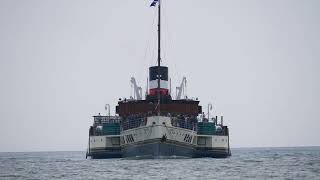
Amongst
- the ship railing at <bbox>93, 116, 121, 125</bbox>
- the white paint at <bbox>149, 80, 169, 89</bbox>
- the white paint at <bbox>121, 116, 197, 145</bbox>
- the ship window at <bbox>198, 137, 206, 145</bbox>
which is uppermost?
the white paint at <bbox>149, 80, 169, 89</bbox>

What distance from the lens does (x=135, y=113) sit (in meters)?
104

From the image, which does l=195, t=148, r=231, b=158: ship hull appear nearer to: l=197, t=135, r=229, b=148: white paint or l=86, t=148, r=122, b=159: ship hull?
l=197, t=135, r=229, b=148: white paint

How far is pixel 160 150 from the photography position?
294 feet

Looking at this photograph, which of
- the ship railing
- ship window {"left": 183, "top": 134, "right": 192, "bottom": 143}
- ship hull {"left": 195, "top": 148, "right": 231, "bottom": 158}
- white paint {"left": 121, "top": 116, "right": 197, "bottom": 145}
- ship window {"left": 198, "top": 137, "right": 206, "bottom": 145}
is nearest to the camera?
white paint {"left": 121, "top": 116, "right": 197, "bottom": 145}

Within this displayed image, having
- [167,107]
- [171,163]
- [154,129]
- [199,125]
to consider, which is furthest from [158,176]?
[199,125]

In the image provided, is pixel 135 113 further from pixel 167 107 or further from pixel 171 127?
pixel 171 127

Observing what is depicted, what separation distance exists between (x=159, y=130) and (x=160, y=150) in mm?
3165

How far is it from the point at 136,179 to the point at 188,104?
46814mm

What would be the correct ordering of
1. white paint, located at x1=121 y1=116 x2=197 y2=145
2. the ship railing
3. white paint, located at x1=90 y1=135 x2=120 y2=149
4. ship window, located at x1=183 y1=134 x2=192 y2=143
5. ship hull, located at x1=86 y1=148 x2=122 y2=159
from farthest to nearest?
the ship railing
white paint, located at x1=90 y1=135 x2=120 y2=149
ship hull, located at x1=86 y1=148 x2=122 y2=159
ship window, located at x1=183 y1=134 x2=192 y2=143
white paint, located at x1=121 y1=116 x2=197 y2=145

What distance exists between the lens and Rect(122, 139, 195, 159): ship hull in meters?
89.5

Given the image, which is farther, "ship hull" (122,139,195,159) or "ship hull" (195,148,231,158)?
"ship hull" (195,148,231,158)

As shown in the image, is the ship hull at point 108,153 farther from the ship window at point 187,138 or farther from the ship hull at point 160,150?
the ship window at point 187,138

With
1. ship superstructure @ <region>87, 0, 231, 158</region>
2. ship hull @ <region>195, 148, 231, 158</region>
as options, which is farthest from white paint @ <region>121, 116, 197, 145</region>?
ship hull @ <region>195, 148, 231, 158</region>

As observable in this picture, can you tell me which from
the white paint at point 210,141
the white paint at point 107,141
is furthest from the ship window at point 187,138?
the white paint at point 107,141
